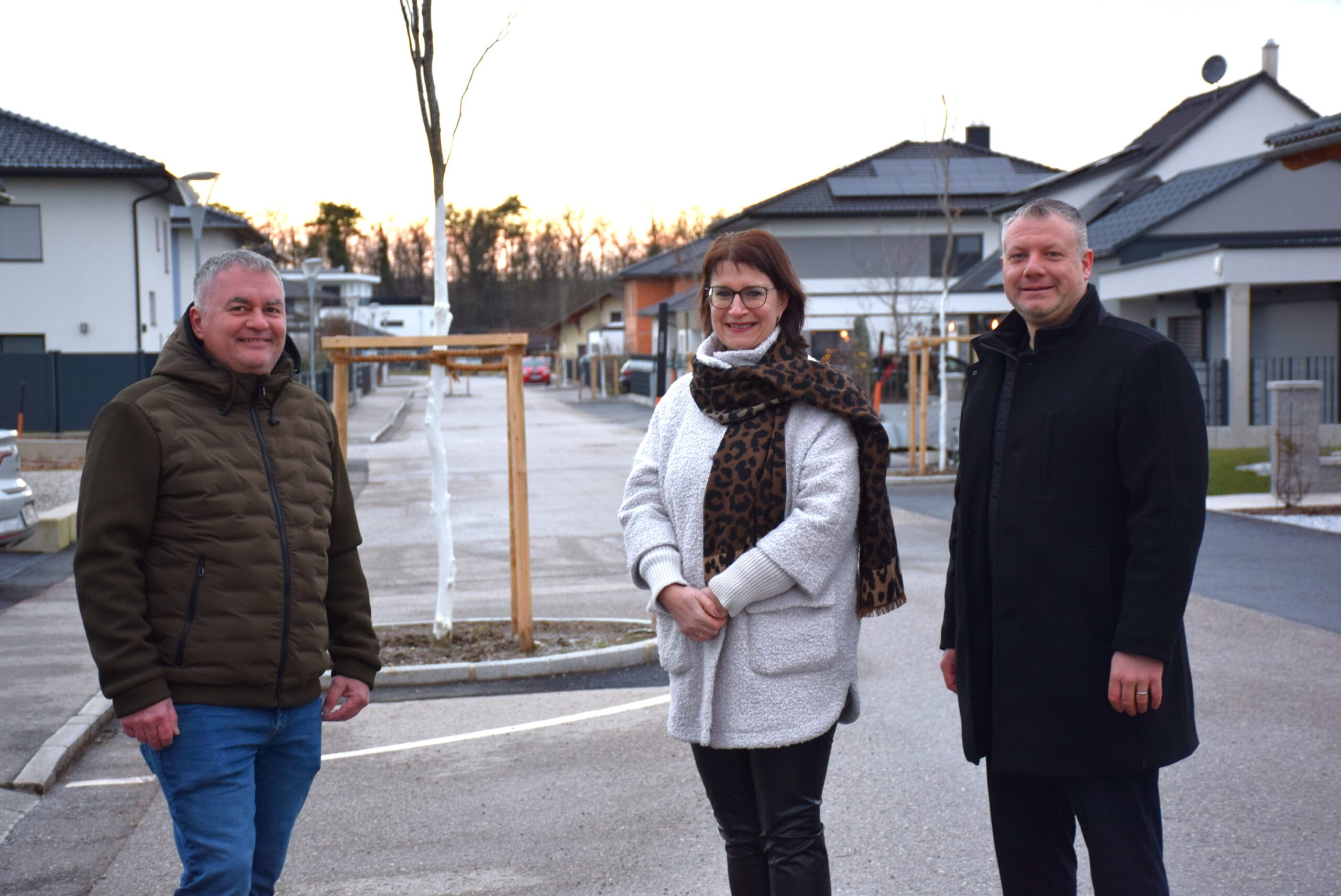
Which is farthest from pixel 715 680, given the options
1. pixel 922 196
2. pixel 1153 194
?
pixel 922 196

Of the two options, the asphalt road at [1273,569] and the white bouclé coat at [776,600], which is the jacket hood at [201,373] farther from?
the asphalt road at [1273,569]

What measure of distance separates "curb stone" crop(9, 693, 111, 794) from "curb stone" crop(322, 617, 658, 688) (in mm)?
1239

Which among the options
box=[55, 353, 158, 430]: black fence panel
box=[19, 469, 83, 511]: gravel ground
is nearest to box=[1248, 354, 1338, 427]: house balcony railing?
box=[19, 469, 83, 511]: gravel ground

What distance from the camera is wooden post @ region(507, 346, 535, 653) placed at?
7.68 meters

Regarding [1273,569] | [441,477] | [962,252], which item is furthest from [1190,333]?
[962,252]

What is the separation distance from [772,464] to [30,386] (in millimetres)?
28850

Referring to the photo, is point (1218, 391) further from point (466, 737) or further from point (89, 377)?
point (89, 377)

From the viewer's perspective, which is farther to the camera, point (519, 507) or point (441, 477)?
point (441, 477)

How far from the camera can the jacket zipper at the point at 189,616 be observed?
2.87 m

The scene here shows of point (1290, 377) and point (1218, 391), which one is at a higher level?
point (1290, 377)

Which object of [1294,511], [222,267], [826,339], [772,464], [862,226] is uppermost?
[862,226]

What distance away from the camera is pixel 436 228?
7.96 metres

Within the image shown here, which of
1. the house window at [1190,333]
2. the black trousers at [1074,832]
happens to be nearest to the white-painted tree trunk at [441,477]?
the black trousers at [1074,832]

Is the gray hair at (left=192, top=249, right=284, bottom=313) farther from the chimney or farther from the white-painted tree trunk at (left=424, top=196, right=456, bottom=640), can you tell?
the chimney
